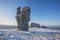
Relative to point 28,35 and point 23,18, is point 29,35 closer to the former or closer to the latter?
point 28,35

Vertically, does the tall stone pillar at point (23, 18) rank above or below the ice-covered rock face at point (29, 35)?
above

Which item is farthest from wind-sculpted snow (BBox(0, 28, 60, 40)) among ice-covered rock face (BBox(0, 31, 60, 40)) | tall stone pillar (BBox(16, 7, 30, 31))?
tall stone pillar (BBox(16, 7, 30, 31))

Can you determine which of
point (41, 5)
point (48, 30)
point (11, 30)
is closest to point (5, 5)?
point (11, 30)

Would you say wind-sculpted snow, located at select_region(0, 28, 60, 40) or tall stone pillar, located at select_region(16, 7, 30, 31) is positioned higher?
tall stone pillar, located at select_region(16, 7, 30, 31)

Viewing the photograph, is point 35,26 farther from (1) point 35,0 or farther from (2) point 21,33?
(1) point 35,0

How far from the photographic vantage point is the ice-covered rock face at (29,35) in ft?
10.7

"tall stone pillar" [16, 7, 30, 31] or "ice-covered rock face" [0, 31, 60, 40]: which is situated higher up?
"tall stone pillar" [16, 7, 30, 31]

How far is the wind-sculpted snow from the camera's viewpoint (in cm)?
328

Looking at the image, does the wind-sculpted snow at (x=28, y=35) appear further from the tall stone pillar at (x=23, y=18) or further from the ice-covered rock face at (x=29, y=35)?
the tall stone pillar at (x=23, y=18)

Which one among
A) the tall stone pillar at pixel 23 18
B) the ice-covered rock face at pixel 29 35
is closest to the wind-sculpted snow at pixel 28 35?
the ice-covered rock face at pixel 29 35

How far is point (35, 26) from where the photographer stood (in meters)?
3.33

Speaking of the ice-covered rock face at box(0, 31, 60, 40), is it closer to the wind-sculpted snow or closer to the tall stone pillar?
the wind-sculpted snow

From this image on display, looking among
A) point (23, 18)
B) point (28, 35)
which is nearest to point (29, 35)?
point (28, 35)

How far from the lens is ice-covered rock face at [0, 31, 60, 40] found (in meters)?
3.27
